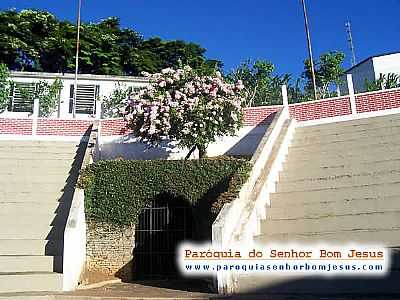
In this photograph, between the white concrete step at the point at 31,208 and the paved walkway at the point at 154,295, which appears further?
the white concrete step at the point at 31,208

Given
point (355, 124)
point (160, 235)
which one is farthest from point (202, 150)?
point (355, 124)

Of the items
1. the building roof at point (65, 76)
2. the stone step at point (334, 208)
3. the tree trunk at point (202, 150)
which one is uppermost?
the building roof at point (65, 76)

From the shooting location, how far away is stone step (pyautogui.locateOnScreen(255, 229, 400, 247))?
6215 mm

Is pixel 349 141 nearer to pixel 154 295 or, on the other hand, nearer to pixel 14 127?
pixel 154 295

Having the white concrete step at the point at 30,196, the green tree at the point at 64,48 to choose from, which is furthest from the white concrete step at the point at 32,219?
the green tree at the point at 64,48

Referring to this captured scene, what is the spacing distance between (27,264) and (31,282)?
0.63 metres

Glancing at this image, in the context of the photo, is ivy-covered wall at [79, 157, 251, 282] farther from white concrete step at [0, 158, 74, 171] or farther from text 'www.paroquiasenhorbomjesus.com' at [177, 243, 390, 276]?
text 'www.paroquiasenhorbomjesus.com' at [177, 243, 390, 276]

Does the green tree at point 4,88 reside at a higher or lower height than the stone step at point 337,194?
higher

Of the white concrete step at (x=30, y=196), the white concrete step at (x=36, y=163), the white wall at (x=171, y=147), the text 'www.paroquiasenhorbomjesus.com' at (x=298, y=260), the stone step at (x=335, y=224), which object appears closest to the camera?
the text 'www.paroquiasenhorbomjesus.com' at (x=298, y=260)

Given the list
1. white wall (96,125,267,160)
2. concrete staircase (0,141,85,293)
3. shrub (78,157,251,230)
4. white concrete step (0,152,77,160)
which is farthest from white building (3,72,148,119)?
shrub (78,157,251,230)

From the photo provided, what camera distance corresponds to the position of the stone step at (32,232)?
8.14 metres

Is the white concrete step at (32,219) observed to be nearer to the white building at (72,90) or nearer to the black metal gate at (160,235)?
the black metal gate at (160,235)

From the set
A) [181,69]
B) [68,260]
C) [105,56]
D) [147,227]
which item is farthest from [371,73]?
[68,260]

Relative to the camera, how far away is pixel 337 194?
757 centimetres
